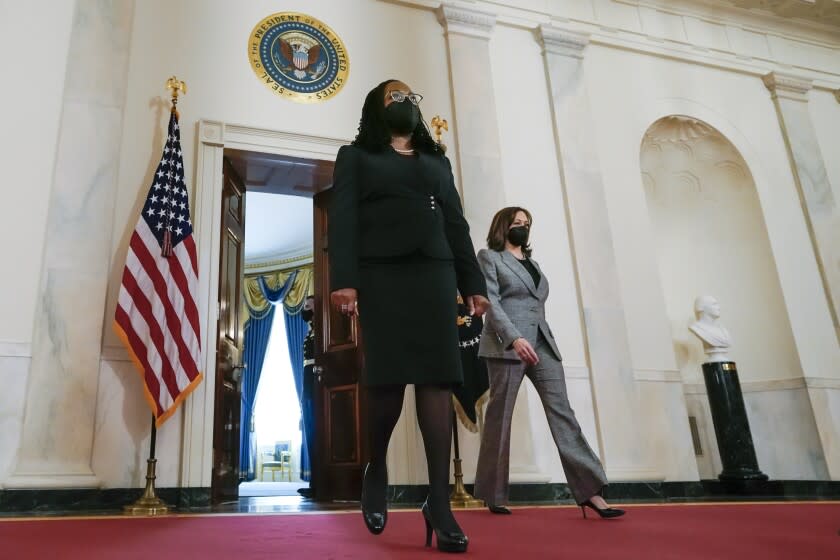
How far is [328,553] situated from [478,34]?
5.20 meters

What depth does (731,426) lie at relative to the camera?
5633 mm

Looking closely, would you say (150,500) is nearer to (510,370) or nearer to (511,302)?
(510,370)

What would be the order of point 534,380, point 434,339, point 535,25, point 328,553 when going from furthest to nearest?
point 535,25 → point 534,380 → point 434,339 → point 328,553

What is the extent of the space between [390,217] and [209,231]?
9.96 feet

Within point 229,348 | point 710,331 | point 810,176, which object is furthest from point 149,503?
point 810,176

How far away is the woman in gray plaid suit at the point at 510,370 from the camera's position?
9.81ft

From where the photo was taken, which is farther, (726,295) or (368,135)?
(726,295)

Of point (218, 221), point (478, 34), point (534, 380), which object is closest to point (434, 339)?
point (534, 380)

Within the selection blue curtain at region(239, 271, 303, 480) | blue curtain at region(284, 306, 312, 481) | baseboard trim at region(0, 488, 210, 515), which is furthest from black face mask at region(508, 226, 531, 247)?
blue curtain at region(239, 271, 303, 480)

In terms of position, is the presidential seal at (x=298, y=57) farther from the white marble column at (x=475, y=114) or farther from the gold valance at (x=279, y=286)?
the gold valance at (x=279, y=286)

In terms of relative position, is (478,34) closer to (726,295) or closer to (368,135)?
(726,295)

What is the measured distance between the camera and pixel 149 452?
404cm

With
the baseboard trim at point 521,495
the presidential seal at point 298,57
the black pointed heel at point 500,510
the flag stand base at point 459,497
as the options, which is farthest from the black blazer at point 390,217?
the presidential seal at point 298,57

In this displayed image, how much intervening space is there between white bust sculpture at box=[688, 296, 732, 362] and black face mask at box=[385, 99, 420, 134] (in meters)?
4.83
